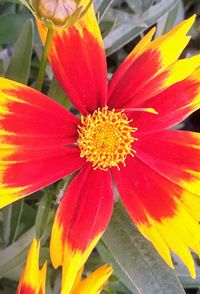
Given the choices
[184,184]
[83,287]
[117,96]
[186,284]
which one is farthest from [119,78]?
[186,284]

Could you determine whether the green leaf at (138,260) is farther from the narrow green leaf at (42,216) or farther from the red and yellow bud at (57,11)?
the red and yellow bud at (57,11)

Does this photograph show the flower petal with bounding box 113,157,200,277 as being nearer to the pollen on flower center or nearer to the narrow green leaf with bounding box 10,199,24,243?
the pollen on flower center

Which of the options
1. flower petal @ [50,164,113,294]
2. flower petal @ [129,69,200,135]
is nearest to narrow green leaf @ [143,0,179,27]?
flower petal @ [129,69,200,135]

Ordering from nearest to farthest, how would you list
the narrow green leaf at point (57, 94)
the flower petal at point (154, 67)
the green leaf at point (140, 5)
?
the flower petal at point (154, 67) < the narrow green leaf at point (57, 94) < the green leaf at point (140, 5)

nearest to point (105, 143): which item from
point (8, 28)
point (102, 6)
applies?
point (102, 6)

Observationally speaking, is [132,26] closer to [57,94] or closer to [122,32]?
[122,32]

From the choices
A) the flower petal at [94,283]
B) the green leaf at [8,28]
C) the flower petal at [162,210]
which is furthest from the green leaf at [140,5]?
the flower petal at [94,283]

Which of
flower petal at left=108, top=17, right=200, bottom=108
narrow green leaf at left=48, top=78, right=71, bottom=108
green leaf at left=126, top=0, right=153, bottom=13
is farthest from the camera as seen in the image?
green leaf at left=126, top=0, right=153, bottom=13
